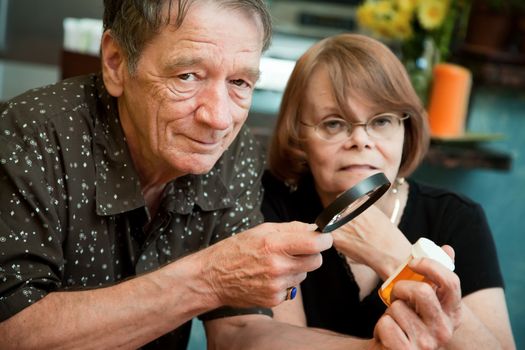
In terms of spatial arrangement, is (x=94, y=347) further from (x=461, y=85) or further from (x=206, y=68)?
(x=461, y=85)

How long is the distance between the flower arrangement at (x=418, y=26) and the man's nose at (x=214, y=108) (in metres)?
1.52

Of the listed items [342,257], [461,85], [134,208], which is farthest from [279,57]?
[134,208]

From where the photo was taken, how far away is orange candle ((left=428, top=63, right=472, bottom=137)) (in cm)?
288

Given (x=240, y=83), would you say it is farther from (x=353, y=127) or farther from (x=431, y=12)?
(x=431, y=12)

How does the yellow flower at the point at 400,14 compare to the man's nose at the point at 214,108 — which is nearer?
the man's nose at the point at 214,108

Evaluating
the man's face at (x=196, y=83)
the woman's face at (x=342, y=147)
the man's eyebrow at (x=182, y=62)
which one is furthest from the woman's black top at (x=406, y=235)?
the man's eyebrow at (x=182, y=62)

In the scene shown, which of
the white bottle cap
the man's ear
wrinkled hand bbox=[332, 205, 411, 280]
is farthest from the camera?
wrinkled hand bbox=[332, 205, 411, 280]

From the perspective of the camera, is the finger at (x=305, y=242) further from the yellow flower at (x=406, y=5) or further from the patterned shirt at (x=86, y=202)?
the yellow flower at (x=406, y=5)

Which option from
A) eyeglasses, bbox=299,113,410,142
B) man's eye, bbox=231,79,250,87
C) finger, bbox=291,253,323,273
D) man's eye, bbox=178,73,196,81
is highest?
man's eye, bbox=178,73,196,81

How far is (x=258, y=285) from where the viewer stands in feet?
4.49

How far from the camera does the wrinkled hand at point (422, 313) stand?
129cm

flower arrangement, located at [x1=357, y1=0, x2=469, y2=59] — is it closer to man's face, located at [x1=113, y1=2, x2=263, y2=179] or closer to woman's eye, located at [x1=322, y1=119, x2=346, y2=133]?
woman's eye, located at [x1=322, y1=119, x2=346, y2=133]

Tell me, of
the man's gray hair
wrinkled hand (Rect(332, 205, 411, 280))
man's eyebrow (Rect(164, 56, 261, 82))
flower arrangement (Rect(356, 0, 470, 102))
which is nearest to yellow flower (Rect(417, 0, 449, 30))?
flower arrangement (Rect(356, 0, 470, 102))

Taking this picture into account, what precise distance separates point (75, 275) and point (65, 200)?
0.53 ft
